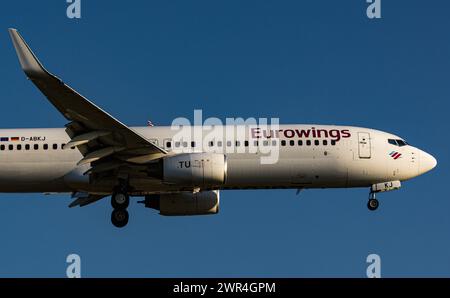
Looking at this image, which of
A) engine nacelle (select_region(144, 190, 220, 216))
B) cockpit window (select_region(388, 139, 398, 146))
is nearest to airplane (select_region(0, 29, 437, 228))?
cockpit window (select_region(388, 139, 398, 146))

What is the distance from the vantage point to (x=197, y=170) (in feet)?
121

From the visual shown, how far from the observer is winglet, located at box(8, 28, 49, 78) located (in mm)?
32000

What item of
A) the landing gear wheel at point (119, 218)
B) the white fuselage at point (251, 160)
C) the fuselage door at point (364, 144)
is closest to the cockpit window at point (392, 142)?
the white fuselage at point (251, 160)

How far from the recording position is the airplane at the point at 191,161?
37281mm

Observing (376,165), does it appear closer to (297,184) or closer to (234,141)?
(297,184)

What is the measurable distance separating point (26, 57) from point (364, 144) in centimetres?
1637

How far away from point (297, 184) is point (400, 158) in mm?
5252

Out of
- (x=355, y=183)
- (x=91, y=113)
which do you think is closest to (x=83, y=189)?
(x=91, y=113)

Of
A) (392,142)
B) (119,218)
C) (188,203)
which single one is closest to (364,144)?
(392,142)

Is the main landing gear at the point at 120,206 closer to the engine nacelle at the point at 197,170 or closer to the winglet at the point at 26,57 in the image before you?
the engine nacelle at the point at 197,170

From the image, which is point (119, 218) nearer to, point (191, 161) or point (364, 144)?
point (191, 161)

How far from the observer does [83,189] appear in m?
39.8

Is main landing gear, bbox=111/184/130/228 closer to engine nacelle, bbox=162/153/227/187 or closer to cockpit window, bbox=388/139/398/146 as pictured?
engine nacelle, bbox=162/153/227/187

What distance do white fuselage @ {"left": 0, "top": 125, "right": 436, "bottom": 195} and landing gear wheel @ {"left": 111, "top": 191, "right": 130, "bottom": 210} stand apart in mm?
751
